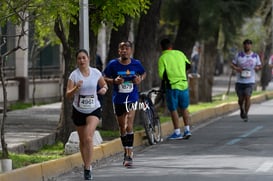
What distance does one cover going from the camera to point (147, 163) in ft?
44.0

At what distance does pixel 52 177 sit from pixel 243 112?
9.81 metres

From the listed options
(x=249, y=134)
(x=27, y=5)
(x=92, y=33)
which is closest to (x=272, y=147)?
(x=249, y=134)

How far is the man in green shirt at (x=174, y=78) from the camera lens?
16.5 meters

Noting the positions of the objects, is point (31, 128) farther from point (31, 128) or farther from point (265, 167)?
point (265, 167)

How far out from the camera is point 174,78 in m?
16.7

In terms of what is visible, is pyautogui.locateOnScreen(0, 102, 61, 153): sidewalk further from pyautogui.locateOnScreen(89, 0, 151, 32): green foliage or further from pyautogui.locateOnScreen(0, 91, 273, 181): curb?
pyautogui.locateOnScreen(89, 0, 151, 32): green foliage

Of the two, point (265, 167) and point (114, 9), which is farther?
point (114, 9)

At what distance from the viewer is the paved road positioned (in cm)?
1178

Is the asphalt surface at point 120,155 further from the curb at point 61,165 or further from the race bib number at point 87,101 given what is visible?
the race bib number at point 87,101

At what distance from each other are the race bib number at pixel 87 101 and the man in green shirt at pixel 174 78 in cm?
517

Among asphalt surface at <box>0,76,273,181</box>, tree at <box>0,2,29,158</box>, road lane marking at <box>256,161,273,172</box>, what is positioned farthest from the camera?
asphalt surface at <box>0,76,273,181</box>

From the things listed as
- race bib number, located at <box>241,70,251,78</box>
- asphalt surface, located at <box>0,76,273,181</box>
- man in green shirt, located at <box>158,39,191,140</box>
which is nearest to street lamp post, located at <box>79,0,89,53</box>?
asphalt surface, located at <box>0,76,273,181</box>

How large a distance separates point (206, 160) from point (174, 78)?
11.5ft

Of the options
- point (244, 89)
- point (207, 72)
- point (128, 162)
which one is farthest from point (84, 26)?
point (207, 72)
